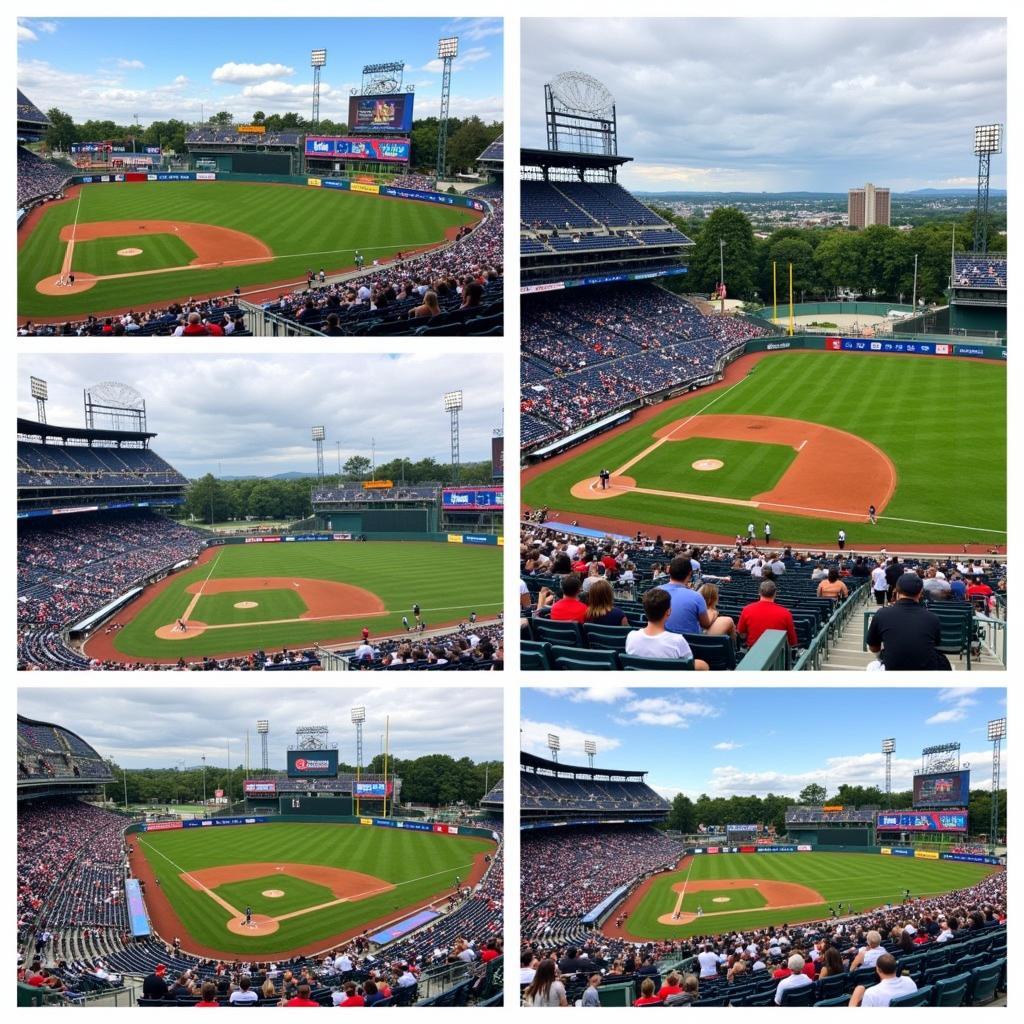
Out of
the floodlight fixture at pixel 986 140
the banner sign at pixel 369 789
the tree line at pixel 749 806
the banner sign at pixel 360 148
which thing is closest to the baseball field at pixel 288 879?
the banner sign at pixel 369 789

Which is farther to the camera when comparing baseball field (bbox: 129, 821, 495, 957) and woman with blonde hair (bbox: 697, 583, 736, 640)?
baseball field (bbox: 129, 821, 495, 957)

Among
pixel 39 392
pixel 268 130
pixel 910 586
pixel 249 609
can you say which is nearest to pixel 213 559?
pixel 249 609

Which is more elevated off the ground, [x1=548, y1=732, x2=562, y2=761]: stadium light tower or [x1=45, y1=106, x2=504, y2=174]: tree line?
[x1=45, y1=106, x2=504, y2=174]: tree line

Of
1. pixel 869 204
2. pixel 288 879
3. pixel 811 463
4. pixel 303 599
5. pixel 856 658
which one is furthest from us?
pixel 869 204

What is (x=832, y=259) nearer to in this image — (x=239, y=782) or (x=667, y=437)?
(x=667, y=437)

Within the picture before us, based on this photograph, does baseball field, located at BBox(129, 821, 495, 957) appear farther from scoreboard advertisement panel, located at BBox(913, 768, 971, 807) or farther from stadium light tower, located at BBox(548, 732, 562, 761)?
scoreboard advertisement panel, located at BBox(913, 768, 971, 807)

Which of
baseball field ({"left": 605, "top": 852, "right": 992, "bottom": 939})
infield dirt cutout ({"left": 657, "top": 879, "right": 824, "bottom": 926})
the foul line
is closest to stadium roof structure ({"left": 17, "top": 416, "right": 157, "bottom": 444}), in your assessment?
the foul line

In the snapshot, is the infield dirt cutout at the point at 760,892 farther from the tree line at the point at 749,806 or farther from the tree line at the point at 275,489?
the tree line at the point at 275,489

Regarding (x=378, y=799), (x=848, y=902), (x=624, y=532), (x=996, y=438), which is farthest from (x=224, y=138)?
(x=848, y=902)
